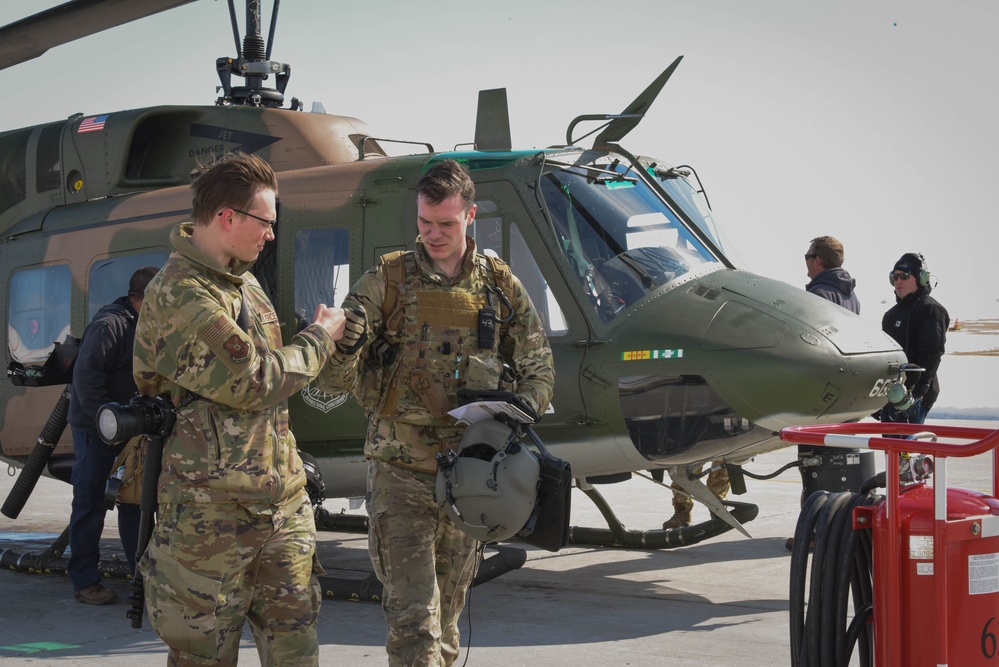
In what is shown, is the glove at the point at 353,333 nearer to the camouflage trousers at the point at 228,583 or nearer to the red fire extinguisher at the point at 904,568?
the camouflage trousers at the point at 228,583

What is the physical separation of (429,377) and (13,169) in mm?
5860

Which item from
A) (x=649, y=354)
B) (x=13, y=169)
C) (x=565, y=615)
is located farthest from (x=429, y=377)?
(x=13, y=169)

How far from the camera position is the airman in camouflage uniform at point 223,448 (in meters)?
3.31

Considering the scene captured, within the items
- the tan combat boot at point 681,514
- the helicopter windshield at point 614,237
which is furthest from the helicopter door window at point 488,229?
the tan combat boot at point 681,514

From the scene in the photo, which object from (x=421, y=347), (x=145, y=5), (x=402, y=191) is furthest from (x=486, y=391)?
(x=145, y=5)

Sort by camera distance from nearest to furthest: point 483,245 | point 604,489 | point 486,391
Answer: point 486,391 → point 483,245 → point 604,489

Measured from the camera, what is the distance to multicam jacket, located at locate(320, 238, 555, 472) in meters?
4.05

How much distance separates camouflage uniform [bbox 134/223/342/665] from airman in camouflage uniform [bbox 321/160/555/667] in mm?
474

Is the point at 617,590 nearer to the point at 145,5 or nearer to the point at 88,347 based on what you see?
the point at 88,347

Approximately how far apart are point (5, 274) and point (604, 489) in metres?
6.21

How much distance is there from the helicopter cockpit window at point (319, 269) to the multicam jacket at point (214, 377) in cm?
334

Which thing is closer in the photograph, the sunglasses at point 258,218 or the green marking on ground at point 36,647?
the sunglasses at point 258,218

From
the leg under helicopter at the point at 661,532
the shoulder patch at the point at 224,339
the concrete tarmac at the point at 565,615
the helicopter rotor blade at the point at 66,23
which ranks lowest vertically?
the concrete tarmac at the point at 565,615

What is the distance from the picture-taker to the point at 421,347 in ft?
13.4
